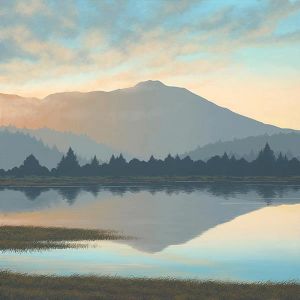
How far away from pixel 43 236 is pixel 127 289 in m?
29.3

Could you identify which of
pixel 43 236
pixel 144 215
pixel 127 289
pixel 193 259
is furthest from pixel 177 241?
pixel 144 215

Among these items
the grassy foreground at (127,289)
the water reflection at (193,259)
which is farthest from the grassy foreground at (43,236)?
the grassy foreground at (127,289)

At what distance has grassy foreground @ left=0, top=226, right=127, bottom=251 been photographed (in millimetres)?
56781

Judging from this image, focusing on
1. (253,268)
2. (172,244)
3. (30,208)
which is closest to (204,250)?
(172,244)

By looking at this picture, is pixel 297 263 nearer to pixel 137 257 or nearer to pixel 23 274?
pixel 137 257

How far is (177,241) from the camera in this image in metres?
62.5

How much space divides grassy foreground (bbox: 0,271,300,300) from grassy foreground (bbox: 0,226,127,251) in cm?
1652

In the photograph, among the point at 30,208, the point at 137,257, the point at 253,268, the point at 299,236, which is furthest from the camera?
the point at 30,208

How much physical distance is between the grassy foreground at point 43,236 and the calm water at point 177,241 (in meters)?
2.88

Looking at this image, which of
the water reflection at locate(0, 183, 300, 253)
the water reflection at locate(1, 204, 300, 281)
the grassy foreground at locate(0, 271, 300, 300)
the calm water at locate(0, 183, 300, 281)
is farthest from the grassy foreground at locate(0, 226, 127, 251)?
the grassy foreground at locate(0, 271, 300, 300)

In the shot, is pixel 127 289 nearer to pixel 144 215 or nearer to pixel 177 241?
pixel 177 241

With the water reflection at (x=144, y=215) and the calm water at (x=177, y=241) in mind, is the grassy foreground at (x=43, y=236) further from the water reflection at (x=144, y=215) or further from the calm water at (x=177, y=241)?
the water reflection at (x=144, y=215)

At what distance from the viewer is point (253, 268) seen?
47.0 metres

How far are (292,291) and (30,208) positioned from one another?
79.9 meters
